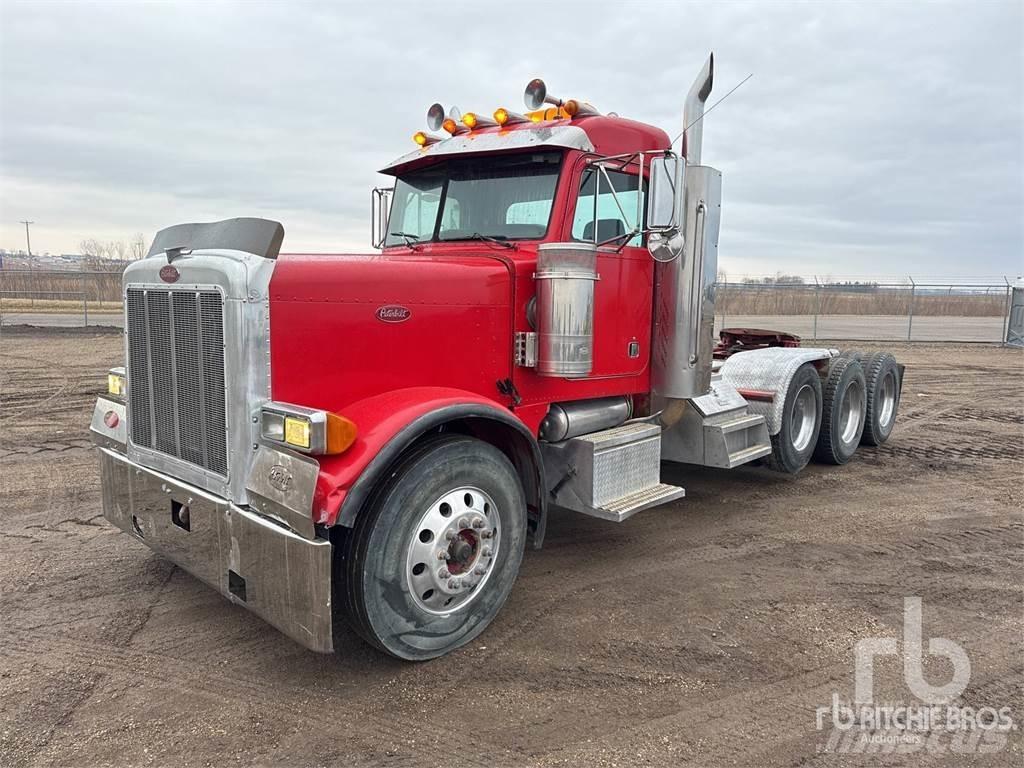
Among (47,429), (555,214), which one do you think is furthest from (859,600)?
(47,429)

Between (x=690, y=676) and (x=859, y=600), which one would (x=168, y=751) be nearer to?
(x=690, y=676)

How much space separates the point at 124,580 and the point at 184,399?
5.19 ft

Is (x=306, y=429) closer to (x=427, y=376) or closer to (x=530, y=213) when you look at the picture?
(x=427, y=376)

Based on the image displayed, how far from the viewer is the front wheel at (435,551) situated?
10.5 feet

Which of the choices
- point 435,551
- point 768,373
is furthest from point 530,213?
point 768,373

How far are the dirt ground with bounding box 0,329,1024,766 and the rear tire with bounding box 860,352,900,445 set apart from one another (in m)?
2.06

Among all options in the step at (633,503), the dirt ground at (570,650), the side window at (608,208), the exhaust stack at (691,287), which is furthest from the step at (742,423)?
the side window at (608,208)

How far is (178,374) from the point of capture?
A: 348 cm

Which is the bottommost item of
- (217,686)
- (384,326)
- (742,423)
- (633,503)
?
(217,686)

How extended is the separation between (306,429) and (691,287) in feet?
10.0

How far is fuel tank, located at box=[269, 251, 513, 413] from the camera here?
3230mm

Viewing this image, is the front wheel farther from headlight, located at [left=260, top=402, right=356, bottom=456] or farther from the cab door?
the cab door

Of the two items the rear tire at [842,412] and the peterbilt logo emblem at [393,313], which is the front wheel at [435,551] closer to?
the peterbilt logo emblem at [393,313]

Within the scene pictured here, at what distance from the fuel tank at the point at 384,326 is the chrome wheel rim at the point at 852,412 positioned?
17.2 feet
